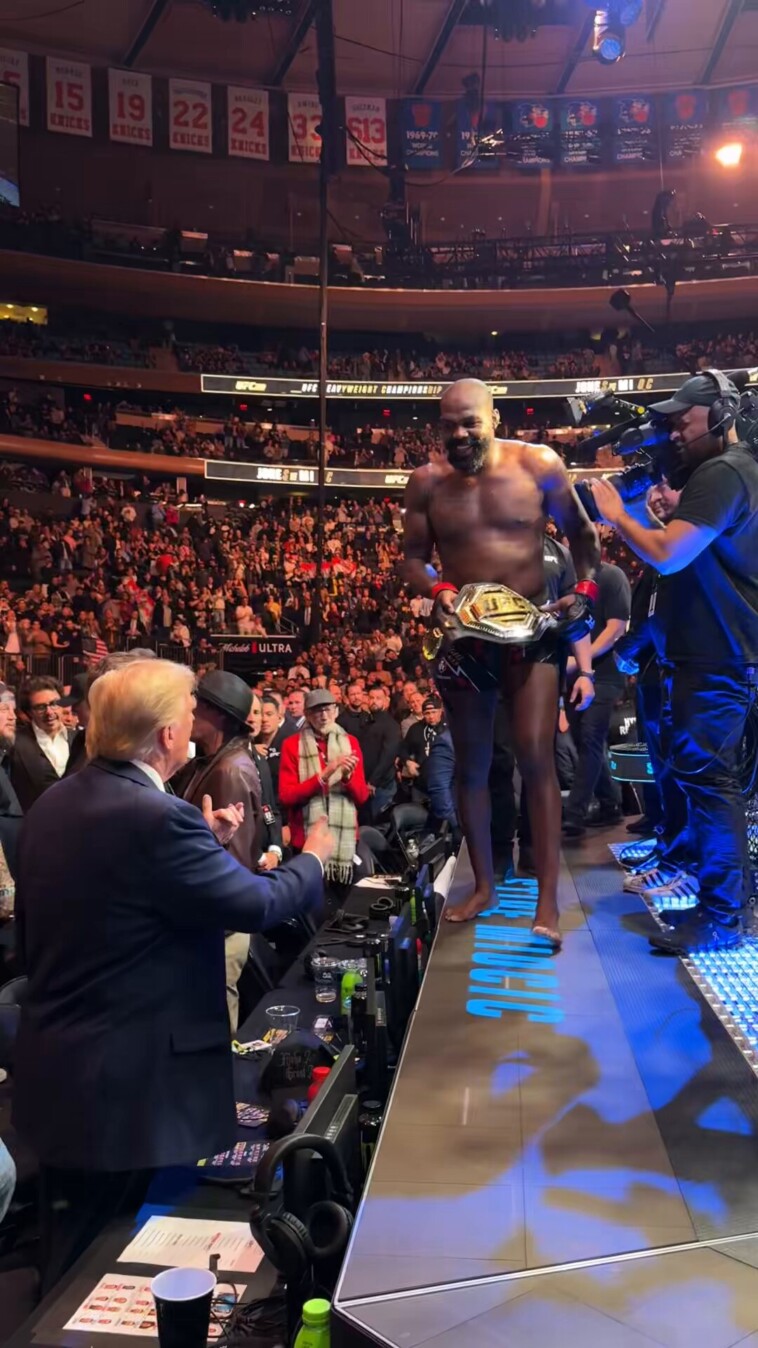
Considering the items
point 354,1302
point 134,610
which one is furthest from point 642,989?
point 134,610

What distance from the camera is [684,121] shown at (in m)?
22.4

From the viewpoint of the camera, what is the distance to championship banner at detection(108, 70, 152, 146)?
71.2 feet

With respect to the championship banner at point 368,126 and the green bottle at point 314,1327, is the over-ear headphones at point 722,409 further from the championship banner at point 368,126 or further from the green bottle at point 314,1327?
the championship banner at point 368,126

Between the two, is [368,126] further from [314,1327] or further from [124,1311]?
[314,1327]

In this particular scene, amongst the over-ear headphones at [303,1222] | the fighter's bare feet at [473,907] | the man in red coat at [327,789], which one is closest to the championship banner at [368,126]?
the man in red coat at [327,789]

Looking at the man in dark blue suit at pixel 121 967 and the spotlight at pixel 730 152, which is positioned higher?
the spotlight at pixel 730 152

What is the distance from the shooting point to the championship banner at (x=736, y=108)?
2172cm

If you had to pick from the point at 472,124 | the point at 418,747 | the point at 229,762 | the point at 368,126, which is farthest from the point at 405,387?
the point at 229,762

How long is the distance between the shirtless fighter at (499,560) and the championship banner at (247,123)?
23.2 m

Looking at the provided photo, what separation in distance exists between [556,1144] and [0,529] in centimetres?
1649

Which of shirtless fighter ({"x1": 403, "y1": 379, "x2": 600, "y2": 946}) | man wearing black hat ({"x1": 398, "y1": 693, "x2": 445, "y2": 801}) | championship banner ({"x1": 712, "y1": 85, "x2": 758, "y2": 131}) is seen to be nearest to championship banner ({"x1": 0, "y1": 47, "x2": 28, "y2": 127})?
championship banner ({"x1": 712, "y1": 85, "x2": 758, "y2": 131})

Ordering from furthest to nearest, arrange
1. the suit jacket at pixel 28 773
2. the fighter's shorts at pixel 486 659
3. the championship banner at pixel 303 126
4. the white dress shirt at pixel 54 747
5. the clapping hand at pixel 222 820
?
the championship banner at pixel 303 126, the white dress shirt at pixel 54 747, the suit jacket at pixel 28 773, the fighter's shorts at pixel 486 659, the clapping hand at pixel 222 820

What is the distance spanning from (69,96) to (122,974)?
24326 mm

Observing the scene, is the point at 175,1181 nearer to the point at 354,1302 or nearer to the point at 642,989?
the point at 354,1302
